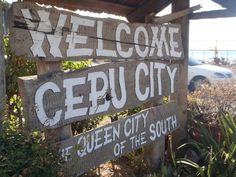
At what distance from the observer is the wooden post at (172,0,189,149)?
4.49m

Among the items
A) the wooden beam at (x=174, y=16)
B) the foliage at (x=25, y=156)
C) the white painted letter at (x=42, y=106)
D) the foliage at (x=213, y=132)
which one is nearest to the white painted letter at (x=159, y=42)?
the wooden beam at (x=174, y=16)

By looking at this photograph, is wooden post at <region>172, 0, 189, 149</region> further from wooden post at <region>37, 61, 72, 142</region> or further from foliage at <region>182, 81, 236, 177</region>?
wooden post at <region>37, 61, 72, 142</region>

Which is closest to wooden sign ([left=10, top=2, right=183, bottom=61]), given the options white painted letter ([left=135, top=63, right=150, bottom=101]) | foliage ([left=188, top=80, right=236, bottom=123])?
white painted letter ([left=135, top=63, right=150, bottom=101])

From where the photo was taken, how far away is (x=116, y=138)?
11.4ft

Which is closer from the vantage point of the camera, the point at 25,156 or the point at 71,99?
the point at 25,156

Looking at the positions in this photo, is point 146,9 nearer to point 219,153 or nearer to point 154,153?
point 154,153

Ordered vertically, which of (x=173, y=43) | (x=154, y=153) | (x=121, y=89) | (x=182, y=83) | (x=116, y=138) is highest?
(x=173, y=43)

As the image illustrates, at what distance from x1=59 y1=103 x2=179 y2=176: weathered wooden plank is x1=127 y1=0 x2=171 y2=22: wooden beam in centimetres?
109

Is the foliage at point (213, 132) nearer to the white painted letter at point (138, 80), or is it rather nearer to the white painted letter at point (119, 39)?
the white painted letter at point (138, 80)

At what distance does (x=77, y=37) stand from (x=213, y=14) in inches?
84.1

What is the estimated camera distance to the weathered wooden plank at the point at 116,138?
2.94 m

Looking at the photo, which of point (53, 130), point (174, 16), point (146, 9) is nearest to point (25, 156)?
point (53, 130)

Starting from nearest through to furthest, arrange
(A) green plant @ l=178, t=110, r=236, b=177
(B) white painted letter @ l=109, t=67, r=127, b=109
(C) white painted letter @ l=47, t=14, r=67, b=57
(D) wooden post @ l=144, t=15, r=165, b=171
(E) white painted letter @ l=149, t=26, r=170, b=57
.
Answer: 1. (C) white painted letter @ l=47, t=14, r=67, b=57
2. (B) white painted letter @ l=109, t=67, r=127, b=109
3. (A) green plant @ l=178, t=110, r=236, b=177
4. (E) white painted letter @ l=149, t=26, r=170, b=57
5. (D) wooden post @ l=144, t=15, r=165, b=171

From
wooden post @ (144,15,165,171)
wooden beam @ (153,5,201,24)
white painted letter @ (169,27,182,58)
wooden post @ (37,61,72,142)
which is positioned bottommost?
wooden post @ (144,15,165,171)
